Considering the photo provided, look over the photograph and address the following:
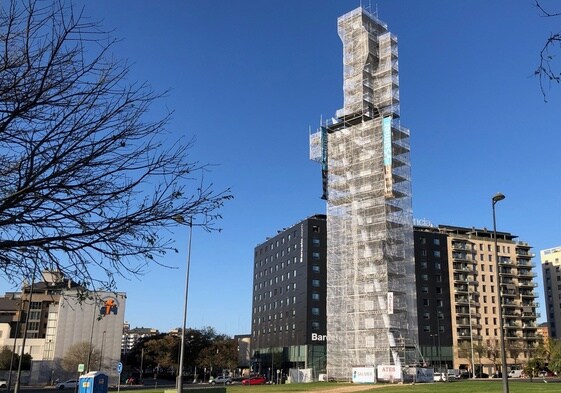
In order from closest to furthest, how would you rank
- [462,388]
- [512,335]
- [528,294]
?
[462,388], [512,335], [528,294]

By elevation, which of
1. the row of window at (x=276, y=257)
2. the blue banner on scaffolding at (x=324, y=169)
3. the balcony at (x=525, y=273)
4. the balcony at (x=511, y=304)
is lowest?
the balcony at (x=511, y=304)

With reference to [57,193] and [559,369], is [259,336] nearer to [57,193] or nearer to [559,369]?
[559,369]

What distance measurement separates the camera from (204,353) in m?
103

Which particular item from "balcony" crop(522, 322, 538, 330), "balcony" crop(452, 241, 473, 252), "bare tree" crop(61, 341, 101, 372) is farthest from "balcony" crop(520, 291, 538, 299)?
"bare tree" crop(61, 341, 101, 372)

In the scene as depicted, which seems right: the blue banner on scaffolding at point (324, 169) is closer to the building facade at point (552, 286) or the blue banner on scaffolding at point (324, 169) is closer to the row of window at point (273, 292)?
the row of window at point (273, 292)

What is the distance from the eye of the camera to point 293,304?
334 feet

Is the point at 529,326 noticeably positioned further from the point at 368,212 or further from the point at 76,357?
the point at 76,357

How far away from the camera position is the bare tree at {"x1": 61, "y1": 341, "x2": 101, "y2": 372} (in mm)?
82250

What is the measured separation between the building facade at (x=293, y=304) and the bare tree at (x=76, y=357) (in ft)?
103

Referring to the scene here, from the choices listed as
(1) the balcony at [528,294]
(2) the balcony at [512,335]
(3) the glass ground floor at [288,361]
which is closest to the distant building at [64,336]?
(3) the glass ground floor at [288,361]

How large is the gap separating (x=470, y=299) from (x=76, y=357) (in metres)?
75.5

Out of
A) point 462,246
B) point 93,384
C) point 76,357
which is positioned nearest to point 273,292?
point 462,246

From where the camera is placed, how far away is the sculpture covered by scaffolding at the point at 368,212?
66.1m

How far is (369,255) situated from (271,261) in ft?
166
